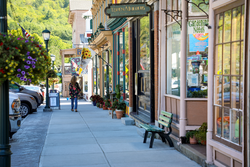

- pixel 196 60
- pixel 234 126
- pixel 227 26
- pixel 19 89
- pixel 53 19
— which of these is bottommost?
pixel 234 126

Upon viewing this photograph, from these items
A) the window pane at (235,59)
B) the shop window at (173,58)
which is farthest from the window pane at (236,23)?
the shop window at (173,58)

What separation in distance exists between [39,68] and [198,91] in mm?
3913

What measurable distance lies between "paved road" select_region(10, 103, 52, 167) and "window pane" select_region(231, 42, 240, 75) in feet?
13.1

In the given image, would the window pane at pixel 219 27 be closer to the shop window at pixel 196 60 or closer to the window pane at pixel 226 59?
the window pane at pixel 226 59

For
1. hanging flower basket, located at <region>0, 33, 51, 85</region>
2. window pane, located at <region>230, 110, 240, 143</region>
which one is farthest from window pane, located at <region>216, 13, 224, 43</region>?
hanging flower basket, located at <region>0, 33, 51, 85</region>

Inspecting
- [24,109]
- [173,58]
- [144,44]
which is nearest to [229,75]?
[173,58]

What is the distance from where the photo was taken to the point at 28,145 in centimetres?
829

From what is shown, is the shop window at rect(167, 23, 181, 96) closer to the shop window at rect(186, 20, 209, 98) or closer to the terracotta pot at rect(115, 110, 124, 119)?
the shop window at rect(186, 20, 209, 98)

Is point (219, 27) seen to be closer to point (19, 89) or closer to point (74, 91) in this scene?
point (74, 91)

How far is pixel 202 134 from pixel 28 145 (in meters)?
4.27

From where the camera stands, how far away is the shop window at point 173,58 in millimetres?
8062

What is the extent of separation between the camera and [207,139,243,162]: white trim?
16.0 ft

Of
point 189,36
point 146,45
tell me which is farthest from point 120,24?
point 189,36

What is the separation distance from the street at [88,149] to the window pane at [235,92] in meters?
1.66
